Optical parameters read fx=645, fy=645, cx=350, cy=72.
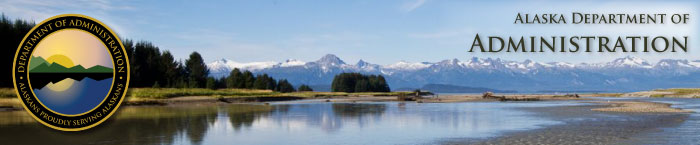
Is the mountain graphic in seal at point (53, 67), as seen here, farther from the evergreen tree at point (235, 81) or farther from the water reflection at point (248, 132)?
the evergreen tree at point (235, 81)

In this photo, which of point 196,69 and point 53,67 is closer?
point 53,67

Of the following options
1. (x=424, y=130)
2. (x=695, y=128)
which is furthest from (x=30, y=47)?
(x=695, y=128)

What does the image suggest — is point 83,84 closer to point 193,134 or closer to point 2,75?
point 193,134

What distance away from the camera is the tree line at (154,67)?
8531 cm

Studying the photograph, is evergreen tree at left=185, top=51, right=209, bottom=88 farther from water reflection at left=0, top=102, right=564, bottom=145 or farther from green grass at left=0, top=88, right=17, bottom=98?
water reflection at left=0, top=102, right=564, bottom=145

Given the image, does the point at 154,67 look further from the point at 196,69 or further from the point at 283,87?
the point at 283,87

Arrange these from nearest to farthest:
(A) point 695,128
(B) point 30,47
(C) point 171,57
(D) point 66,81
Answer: (B) point 30,47 → (D) point 66,81 → (A) point 695,128 → (C) point 171,57

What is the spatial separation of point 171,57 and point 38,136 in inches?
3938

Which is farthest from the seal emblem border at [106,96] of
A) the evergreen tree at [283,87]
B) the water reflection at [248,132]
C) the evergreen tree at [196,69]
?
the evergreen tree at [283,87]

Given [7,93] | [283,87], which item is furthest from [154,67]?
[283,87]

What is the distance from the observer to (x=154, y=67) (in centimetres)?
12238

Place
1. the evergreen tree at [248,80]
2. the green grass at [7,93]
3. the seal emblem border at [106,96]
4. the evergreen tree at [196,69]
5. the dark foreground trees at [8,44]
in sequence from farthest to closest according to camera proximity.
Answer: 1. the evergreen tree at [248,80]
2. the evergreen tree at [196,69]
3. the dark foreground trees at [8,44]
4. the green grass at [7,93]
5. the seal emblem border at [106,96]

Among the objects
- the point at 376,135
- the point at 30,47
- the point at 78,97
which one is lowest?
the point at 376,135

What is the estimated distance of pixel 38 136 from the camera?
34688 mm
